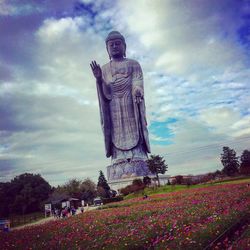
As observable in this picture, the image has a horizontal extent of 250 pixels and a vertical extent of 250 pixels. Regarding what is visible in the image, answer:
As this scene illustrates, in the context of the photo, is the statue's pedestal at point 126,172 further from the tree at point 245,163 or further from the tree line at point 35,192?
the tree at point 245,163

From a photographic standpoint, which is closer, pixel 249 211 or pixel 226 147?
pixel 249 211

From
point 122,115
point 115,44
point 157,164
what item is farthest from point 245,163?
point 115,44

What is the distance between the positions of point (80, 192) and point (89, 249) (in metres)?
51.4

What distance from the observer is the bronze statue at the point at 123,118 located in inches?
1806

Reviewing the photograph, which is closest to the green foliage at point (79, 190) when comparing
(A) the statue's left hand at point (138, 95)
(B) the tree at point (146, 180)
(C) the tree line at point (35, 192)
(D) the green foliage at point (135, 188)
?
(C) the tree line at point (35, 192)

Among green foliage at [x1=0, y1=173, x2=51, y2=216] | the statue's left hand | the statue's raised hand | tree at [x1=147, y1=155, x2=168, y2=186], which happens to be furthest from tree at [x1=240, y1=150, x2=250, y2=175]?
green foliage at [x1=0, y1=173, x2=51, y2=216]

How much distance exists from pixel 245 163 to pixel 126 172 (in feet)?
50.2

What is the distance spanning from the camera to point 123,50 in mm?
49688

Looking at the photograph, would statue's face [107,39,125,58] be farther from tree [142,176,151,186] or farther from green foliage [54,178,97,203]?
green foliage [54,178,97,203]

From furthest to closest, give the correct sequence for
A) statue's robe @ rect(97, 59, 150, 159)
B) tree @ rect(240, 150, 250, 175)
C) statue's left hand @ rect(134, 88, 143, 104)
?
statue's robe @ rect(97, 59, 150, 159)
statue's left hand @ rect(134, 88, 143, 104)
tree @ rect(240, 150, 250, 175)

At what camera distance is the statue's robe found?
46.5 meters

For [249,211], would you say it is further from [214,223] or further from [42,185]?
[42,185]

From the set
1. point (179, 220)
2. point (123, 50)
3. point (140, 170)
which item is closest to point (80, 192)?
point (140, 170)

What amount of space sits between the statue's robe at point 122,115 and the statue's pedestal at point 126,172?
1.21 m
